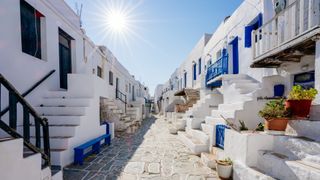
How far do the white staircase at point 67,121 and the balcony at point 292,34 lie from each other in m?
5.91

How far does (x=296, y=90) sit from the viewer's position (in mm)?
3605

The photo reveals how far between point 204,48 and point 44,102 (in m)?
11.9

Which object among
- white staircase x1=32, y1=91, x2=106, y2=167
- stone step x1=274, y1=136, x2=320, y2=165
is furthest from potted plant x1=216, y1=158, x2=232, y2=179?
white staircase x1=32, y1=91, x2=106, y2=167

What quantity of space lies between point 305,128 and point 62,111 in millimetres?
6482

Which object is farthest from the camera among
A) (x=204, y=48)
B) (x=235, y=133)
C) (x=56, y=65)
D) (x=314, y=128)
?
(x=204, y=48)

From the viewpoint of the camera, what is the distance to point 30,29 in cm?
572

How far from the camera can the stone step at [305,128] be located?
3.15 meters

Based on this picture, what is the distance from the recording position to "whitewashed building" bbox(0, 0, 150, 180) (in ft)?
10.3

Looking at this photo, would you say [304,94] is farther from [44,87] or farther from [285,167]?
[44,87]

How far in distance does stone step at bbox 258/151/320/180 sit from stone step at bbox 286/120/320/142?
668 mm

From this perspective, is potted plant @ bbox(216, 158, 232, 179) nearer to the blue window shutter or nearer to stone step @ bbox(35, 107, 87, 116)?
stone step @ bbox(35, 107, 87, 116)

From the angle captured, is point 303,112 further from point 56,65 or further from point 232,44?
point 56,65

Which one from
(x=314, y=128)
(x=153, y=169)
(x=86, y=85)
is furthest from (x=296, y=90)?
(x=86, y=85)

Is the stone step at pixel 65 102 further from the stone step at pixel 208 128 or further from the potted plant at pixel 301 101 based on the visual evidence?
the potted plant at pixel 301 101
